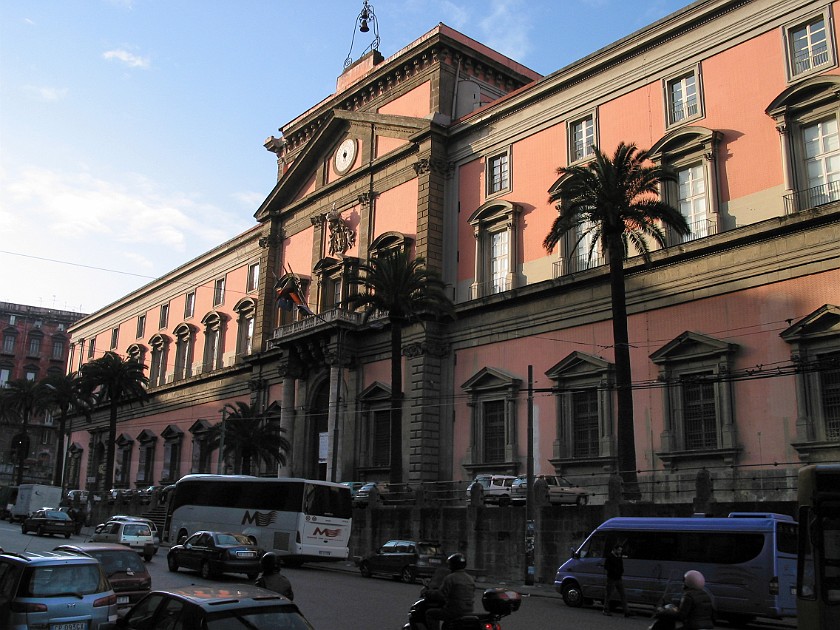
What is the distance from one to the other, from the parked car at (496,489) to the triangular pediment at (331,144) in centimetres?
1988

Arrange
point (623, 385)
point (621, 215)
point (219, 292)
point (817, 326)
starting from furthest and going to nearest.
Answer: point (219, 292)
point (621, 215)
point (623, 385)
point (817, 326)

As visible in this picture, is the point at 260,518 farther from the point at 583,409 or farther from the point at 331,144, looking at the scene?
the point at 331,144

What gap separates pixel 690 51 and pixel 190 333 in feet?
159

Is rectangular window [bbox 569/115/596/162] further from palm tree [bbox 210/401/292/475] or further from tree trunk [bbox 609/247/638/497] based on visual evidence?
palm tree [bbox 210/401/292/475]

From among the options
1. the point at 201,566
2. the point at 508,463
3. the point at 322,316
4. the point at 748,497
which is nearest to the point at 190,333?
the point at 322,316

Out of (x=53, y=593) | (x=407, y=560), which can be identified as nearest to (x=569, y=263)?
(x=407, y=560)

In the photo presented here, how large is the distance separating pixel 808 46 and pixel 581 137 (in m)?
10.5

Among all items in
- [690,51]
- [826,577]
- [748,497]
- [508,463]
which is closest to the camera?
[826,577]

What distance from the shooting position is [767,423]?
2770 cm

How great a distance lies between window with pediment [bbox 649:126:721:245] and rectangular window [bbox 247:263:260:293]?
3541cm

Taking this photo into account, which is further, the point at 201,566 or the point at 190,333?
the point at 190,333

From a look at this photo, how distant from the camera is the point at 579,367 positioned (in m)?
34.2

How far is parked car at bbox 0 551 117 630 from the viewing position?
1134 centimetres

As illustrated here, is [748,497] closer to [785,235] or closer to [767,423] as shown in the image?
[767,423]
